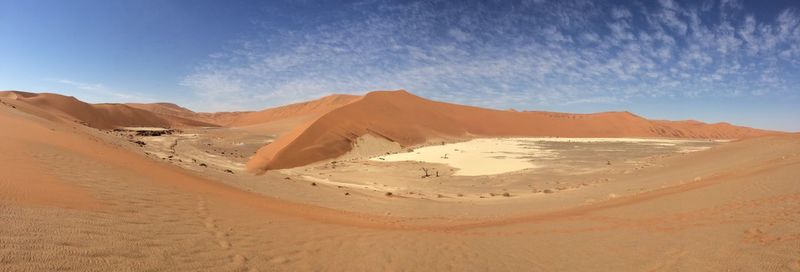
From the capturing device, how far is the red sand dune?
28.0m

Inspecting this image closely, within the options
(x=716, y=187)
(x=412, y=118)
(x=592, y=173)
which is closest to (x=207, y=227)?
(x=716, y=187)

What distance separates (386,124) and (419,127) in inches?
242

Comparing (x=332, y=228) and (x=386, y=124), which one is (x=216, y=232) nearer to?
(x=332, y=228)

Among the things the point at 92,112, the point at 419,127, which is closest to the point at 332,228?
the point at 419,127

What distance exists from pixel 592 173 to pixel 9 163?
20840 mm

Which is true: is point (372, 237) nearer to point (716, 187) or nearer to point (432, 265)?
point (432, 265)

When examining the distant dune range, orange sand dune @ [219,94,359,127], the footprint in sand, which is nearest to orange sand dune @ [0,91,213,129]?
the distant dune range

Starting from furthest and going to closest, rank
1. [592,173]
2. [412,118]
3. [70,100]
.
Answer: [70,100], [412,118], [592,173]

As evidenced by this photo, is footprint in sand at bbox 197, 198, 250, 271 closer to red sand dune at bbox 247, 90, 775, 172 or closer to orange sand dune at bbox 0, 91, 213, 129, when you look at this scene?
red sand dune at bbox 247, 90, 775, 172

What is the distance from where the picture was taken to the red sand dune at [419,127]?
28016mm

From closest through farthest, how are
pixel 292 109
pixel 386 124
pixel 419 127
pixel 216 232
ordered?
pixel 216 232
pixel 386 124
pixel 419 127
pixel 292 109

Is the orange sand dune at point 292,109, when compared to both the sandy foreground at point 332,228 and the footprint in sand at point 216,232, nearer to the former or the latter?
the sandy foreground at point 332,228

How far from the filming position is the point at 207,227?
624 cm

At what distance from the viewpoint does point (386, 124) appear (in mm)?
37938
